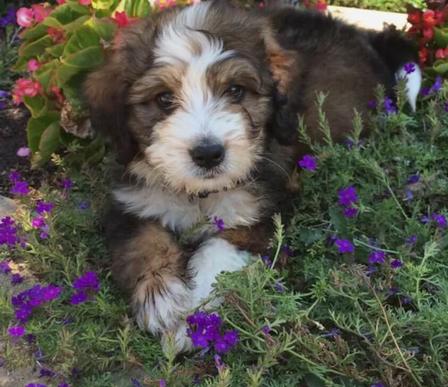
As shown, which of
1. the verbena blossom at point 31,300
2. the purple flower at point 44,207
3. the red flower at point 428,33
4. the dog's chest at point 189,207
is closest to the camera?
the verbena blossom at point 31,300

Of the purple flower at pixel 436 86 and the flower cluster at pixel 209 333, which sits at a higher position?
the purple flower at pixel 436 86

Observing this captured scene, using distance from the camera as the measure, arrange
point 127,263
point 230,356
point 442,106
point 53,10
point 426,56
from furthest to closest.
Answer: point 426,56 → point 53,10 → point 442,106 → point 127,263 → point 230,356

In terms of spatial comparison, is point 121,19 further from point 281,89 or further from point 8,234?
point 8,234

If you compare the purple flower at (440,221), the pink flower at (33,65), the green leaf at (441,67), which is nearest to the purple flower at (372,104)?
the green leaf at (441,67)

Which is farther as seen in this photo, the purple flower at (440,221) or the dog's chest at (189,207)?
the dog's chest at (189,207)

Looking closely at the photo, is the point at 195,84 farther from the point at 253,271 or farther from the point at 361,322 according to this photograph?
the point at 361,322

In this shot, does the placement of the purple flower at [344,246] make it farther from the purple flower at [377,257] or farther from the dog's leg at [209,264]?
the dog's leg at [209,264]

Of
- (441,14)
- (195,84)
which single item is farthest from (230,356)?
(441,14)
